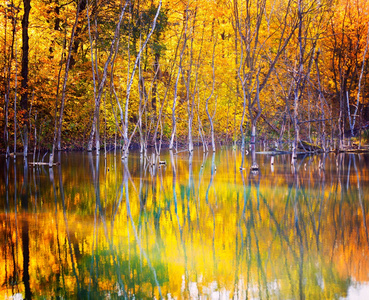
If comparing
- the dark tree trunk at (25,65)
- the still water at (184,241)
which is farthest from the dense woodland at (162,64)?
the still water at (184,241)

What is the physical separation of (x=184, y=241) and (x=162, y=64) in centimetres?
2148

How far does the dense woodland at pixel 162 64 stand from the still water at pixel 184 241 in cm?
1286

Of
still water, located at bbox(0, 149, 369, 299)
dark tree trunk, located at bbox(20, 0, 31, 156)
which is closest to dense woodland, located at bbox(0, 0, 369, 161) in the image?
dark tree trunk, located at bbox(20, 0, 31, 156)

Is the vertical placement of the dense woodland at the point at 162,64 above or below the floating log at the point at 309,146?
above

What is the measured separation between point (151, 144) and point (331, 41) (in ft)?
52.6

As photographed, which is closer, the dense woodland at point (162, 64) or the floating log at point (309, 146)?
the dense woodland at point (162, 64)

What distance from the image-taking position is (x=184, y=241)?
777cm

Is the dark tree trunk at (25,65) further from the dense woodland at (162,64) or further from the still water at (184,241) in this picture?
the still water at (184,241)

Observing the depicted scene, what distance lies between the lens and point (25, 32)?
2541cm

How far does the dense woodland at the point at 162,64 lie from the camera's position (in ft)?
86.1

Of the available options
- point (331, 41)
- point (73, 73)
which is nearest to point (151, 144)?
point (73, 73)

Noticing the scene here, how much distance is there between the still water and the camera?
18.4ft

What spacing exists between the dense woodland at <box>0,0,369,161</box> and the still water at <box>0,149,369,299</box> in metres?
12.9

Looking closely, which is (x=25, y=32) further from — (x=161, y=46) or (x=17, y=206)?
(x=17, y=206)
